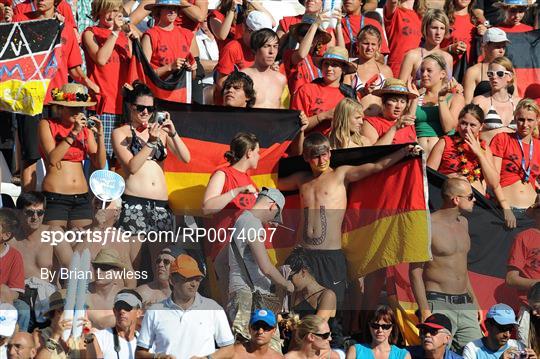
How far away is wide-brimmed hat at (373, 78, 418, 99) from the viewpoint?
16.5m

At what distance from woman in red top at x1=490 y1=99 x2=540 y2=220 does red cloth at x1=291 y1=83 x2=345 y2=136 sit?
1572 mm

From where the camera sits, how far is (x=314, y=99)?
16.8m

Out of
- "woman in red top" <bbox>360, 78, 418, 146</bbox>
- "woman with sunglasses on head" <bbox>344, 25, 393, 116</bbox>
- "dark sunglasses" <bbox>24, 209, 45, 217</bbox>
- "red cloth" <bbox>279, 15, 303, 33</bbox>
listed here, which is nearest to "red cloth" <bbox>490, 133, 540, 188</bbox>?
"woman in red top" <bbox>360, 78, 418, 146</bbox>

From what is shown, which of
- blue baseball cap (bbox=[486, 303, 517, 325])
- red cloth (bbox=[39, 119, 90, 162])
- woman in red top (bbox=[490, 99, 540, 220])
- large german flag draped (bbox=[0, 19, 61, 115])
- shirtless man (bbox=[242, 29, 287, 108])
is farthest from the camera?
shirtless man (bbox=[242, 29, 287, 108])

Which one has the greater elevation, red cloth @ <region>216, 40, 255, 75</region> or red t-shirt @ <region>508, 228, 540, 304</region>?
red cloth @ <region>216, 40, 255, 75</region>

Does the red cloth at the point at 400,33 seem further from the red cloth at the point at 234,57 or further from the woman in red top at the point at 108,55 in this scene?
the woman in red top at the point at 108,55

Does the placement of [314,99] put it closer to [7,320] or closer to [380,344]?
[380,344]

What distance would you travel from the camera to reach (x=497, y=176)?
53.8 feet

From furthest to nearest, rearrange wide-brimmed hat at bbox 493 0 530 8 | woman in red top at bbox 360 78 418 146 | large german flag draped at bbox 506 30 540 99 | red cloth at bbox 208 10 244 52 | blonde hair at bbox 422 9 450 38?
wide-brimmed hat at bbox 493 0 530 8 → large german flag draped at bbox 506 30 540 99 → red cloth at bbox 208 10 244 52 → blonde hair at bbox 422 9 450 38 → woman in red top at bbox 360 78 418 146

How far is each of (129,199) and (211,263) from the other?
1101 mm

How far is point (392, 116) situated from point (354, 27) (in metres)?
2.71

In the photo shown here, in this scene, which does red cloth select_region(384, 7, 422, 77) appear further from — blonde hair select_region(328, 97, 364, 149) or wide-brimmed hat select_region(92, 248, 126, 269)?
wide-brimmed hat select_region(92, 248, 126, 269)

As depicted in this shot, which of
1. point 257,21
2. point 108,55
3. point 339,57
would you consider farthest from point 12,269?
point 257,21

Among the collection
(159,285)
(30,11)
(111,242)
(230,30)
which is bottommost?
(159,285)
